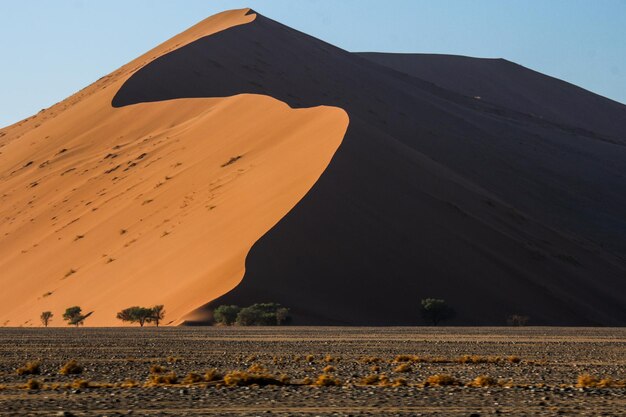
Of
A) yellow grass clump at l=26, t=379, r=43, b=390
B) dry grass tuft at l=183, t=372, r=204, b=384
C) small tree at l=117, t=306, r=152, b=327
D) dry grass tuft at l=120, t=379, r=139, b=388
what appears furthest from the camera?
small tree at l=117, t=306, r=152, b=327

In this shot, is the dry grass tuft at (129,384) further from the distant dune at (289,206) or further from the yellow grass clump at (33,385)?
the distant dune at (289,206)

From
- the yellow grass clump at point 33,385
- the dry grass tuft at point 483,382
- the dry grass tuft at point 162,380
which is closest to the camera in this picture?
the yellow grass clump at point 33,385

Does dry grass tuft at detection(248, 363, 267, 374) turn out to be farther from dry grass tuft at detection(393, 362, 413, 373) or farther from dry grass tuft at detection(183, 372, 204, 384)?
dry grass tuft at detection(393, 362, 413, 373)

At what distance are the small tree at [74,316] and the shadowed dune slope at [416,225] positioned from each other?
231 inches

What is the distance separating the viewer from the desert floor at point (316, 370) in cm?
1309

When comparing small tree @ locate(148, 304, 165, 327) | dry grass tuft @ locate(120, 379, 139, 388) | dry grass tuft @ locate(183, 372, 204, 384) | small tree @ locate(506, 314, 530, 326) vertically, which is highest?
small tree @ locate(148, 304, 165, 327)

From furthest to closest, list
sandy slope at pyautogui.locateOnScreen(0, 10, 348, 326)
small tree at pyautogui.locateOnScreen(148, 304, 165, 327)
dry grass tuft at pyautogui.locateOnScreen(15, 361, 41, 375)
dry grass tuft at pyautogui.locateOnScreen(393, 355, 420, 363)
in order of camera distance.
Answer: sandy slope at pyautogui.locateOnScreen(0, 10, 348, 326), small tree at pyautogui.locateOnScreen(148, 304, 165, 327), dry grass tuft at pyautogui.locateOnScreen(393, 355, 420, 363), dry grass tuft at pyautogui.locateOnScreen(15, 361, 41, 375)

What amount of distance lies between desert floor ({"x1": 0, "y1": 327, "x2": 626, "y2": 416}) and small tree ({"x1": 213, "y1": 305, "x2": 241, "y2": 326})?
316 centimetres

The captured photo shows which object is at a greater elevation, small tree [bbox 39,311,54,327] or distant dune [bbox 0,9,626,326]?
distant dune [bbox 0,9,626,326]

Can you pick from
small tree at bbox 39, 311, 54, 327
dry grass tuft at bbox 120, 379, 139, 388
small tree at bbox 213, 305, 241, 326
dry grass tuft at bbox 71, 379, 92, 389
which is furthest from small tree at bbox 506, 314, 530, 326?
dry grass tuft at bbox 71, 379, 92, 389

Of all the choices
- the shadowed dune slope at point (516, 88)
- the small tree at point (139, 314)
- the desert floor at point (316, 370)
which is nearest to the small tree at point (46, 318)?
the small tree at point (139, 314)

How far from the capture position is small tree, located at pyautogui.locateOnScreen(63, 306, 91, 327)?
41.4 metres

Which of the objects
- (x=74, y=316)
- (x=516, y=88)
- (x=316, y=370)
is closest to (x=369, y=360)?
(x=316, y=370)

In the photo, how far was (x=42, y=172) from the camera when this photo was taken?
68.4m
